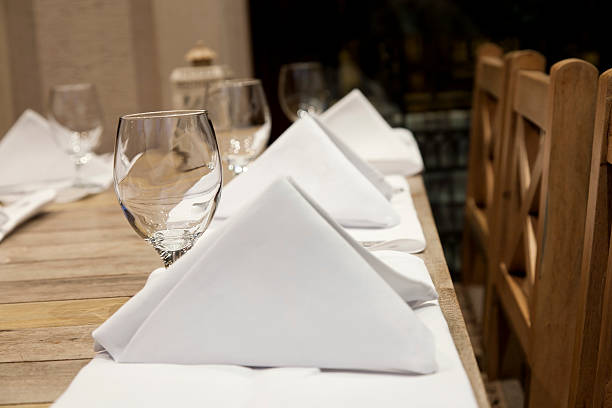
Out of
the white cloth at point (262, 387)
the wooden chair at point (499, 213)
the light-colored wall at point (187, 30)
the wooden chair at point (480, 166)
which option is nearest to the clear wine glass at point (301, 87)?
the wooden chair at point (499, 213)

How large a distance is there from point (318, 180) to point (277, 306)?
1.48 ft

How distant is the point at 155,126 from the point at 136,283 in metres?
0.28

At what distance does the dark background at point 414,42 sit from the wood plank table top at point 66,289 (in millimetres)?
1887

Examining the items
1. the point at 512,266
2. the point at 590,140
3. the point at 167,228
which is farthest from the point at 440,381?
the point at 512,266

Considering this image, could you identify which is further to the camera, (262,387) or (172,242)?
(172,242)

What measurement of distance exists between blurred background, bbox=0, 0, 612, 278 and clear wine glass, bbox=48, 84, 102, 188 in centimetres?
158

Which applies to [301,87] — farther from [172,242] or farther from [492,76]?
[172,242]

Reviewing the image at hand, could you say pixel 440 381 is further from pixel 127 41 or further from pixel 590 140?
pixel 127 41

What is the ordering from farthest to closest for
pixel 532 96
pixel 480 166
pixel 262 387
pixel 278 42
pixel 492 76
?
1. pixel 278 42
2. pixel 480 166
3. pixel 492 76
4. pixel 532 96
5. pixel 262 387

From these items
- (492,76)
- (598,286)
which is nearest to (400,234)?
(598,286)

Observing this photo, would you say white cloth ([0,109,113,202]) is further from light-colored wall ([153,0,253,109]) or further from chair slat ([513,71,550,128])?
light-colored wall ([153,0,253,109])

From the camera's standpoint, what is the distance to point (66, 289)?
875 mm

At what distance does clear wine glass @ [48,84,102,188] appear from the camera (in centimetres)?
132

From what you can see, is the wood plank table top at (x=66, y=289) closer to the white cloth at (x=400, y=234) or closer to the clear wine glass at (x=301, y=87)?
the white cloth at (x=400, y=234)
